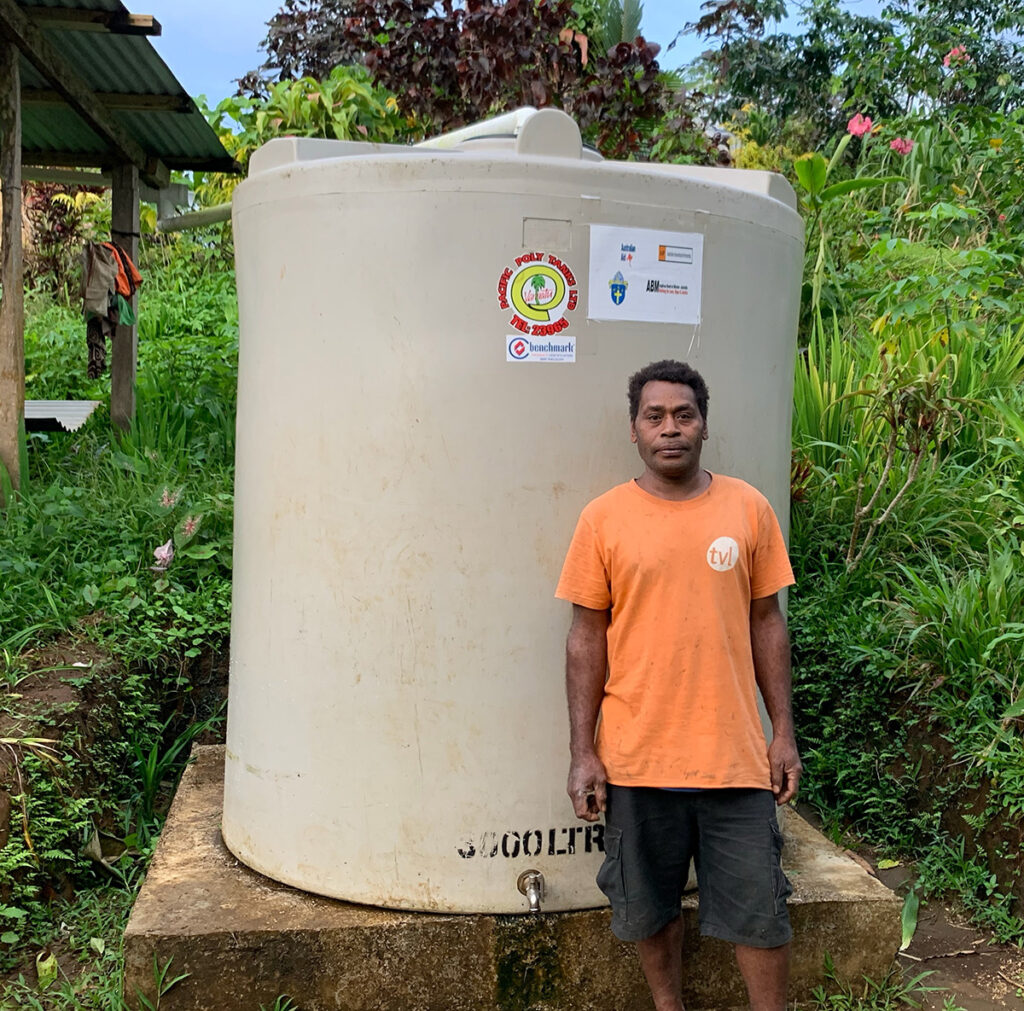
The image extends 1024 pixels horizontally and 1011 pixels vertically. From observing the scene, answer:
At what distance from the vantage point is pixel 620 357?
97.0 inches

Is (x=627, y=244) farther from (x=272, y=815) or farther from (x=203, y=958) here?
(x=203, y=958)

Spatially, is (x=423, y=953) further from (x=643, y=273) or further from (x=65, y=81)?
(x=65, y=81)

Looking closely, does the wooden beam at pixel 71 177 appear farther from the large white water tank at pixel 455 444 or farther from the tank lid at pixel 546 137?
the tank lid at pixel 546 137

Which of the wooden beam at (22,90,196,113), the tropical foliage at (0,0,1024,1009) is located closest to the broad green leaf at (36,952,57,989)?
the tropical foliage at (0,0,1024,1009)

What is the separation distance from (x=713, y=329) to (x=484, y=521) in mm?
714

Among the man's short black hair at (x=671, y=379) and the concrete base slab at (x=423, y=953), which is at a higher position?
the man's short black hair at (x=671, y=379)

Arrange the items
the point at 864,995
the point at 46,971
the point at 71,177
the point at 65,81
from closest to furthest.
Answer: the point at 864,995, the point at 46,971, the point at 65,81, the point at 71,177

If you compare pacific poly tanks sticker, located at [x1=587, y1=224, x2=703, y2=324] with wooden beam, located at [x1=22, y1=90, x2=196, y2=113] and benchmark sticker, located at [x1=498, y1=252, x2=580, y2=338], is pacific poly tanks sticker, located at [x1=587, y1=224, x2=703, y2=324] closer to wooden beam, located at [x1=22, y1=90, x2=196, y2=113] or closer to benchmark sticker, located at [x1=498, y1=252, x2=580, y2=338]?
benchmark sticker, located at [x1=498, y1=252, x2=580, y2=338]

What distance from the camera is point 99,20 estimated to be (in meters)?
5.12

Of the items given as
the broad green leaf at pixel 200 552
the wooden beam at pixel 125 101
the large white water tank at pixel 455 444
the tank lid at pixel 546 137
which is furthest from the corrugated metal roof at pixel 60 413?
the tank lid at pixel 546 137

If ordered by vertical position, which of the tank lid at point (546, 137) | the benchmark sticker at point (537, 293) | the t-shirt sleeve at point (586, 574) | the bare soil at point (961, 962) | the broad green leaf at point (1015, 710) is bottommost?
the bare soil at point (961, 962)

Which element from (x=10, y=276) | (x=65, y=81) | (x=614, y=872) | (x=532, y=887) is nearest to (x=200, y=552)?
(x=10, y=276)

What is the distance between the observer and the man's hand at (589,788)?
2.30m

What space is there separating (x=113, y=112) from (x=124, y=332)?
135 cm
